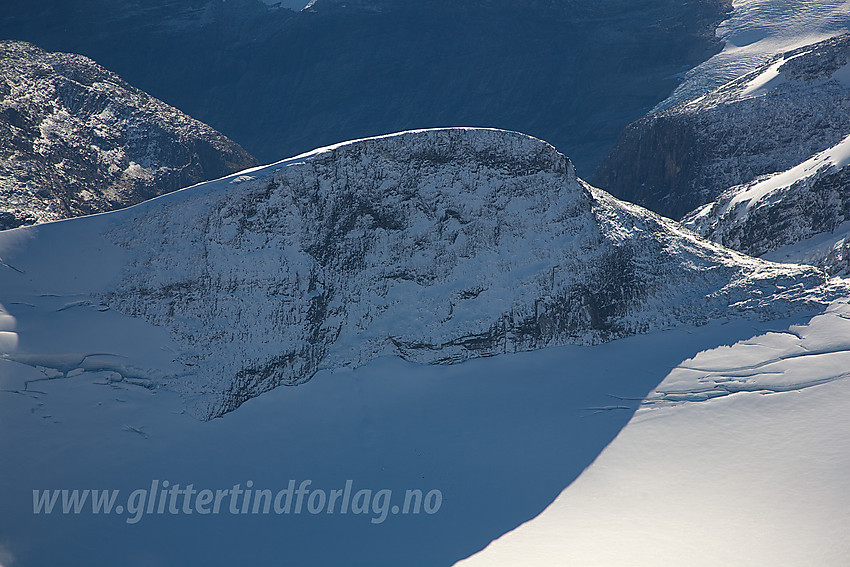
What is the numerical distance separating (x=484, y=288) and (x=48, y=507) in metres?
9.47

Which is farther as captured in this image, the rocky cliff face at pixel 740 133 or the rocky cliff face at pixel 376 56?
the rocky cliff face at pixel 376 56

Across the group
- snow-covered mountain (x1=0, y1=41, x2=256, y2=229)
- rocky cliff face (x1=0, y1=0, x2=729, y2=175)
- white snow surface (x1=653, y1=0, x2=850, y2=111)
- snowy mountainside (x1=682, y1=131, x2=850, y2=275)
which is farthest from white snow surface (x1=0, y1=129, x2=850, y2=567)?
rocky cliff face (x1=0, y1=0, x2=729, y2=175)

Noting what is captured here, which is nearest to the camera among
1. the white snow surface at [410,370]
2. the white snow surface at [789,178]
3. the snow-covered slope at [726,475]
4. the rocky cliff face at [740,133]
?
the snow-covered slope at [726,475]

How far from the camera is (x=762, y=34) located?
199ft

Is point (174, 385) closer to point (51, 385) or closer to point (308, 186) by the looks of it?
point (51, 385)

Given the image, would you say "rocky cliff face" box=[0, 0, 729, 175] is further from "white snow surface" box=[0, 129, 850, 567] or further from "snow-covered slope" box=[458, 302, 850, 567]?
"snow-covered slope" box=[458, 302, 850, 567]

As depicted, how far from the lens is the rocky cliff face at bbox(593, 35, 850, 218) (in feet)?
107

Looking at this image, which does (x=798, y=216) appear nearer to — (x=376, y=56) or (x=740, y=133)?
(x=740, y=133)

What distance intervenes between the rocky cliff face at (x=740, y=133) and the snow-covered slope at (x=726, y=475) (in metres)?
20.3

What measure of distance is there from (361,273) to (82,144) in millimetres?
28441

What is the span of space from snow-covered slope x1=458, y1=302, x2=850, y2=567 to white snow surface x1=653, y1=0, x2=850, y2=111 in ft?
156

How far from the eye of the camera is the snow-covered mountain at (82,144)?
3115 cm

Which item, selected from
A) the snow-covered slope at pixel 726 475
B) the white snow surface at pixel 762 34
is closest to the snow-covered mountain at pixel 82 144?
the snow-covered slope at pixel 726 475

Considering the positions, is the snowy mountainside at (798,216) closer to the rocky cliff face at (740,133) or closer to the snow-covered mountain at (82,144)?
the rocky cliff face at (740,133)
